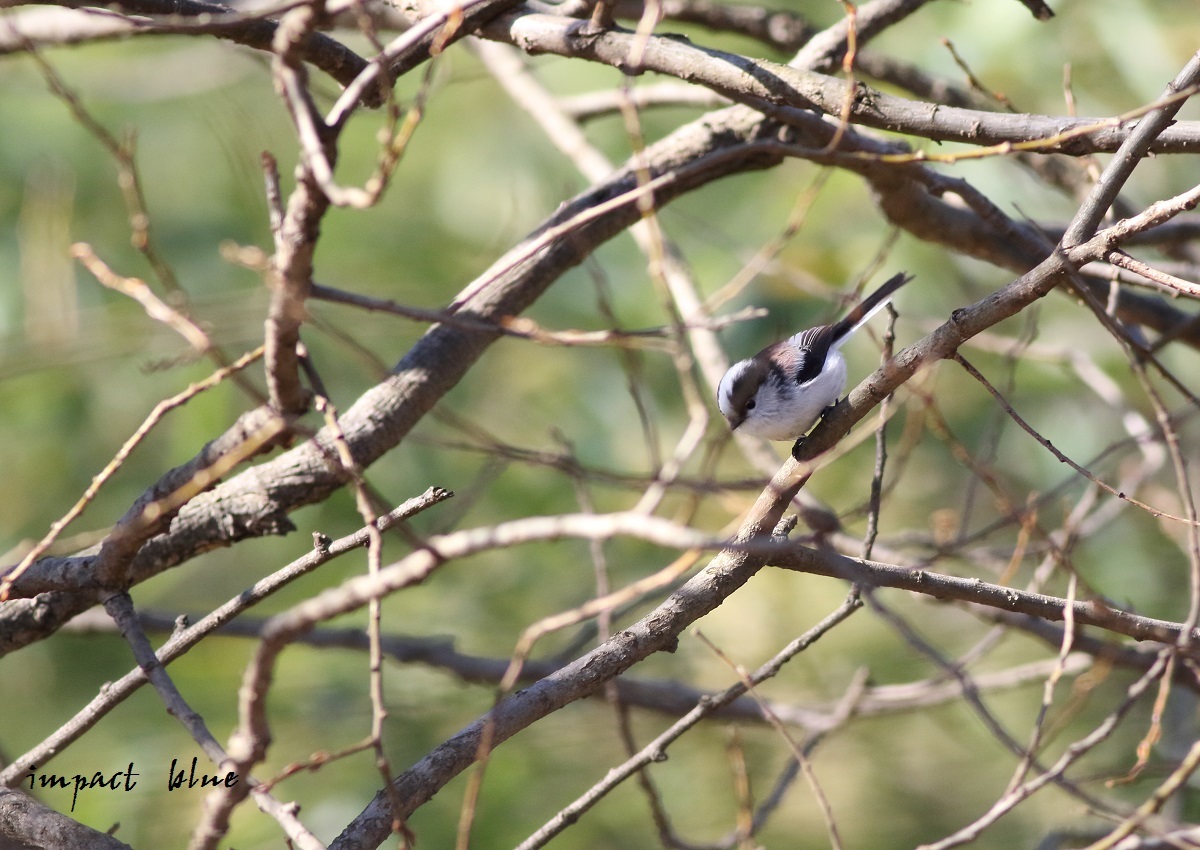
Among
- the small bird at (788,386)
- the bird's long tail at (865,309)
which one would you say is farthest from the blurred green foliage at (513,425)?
the small bird at (788,386)

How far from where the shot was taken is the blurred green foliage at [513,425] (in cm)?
367

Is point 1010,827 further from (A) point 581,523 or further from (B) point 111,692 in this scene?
(A) point 581,523

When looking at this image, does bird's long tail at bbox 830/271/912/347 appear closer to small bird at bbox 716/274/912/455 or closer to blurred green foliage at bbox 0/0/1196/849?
small bird at bbox 716/274/912/455

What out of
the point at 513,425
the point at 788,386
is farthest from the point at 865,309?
the point at 513,425

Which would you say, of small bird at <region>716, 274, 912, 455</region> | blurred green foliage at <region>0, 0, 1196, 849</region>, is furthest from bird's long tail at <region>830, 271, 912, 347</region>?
blurred green foliage at <region>0, 0, 1196, 849</region>

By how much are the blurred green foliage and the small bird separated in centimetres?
49

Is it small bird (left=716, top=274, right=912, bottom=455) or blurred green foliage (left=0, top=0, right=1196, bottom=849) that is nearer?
small bird (left=716, top=274, right=912, bottom=455)

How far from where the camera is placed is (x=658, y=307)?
4703 mm

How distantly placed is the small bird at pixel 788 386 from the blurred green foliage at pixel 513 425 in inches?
19.4

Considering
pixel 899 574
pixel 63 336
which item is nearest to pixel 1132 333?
pixel 899 574

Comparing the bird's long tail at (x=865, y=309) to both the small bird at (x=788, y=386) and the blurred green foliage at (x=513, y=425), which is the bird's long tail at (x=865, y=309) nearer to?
the small bird at (x=788, y=386)

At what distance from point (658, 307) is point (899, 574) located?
2.96 metres

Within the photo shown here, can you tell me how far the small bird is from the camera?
2.86 m

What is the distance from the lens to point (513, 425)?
521 cm
